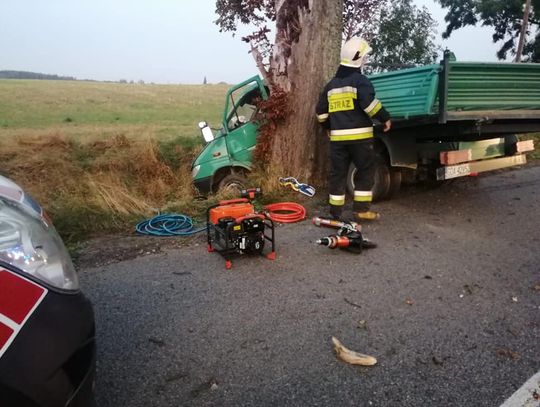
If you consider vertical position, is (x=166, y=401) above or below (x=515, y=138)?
below

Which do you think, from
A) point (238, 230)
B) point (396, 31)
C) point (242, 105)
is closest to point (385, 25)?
point (396, 31)

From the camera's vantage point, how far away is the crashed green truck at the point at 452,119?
491cm

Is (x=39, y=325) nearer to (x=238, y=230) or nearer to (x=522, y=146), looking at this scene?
(x=238, y=230)

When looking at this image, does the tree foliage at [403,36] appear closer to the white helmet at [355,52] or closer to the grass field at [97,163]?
the grass field at [97,163]

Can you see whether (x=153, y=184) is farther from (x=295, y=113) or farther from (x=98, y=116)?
(x=98, y=116)

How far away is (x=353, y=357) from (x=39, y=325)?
178cm

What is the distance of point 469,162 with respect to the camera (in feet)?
19.4

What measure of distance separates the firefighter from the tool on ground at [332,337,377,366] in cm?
280

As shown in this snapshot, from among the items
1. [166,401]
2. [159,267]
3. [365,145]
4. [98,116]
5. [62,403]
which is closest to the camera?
[62,403]

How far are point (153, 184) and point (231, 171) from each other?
331cm

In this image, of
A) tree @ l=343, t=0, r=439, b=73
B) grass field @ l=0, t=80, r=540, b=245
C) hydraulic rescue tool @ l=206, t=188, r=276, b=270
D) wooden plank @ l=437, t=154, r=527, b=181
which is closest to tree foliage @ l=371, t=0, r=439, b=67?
tree @ l=343, t=0, r=439, b=73

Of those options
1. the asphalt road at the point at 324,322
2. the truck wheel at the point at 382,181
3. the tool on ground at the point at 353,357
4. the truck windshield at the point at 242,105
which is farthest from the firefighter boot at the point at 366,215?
the truck windshield at the point at 242,105

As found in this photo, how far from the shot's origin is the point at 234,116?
314 inches

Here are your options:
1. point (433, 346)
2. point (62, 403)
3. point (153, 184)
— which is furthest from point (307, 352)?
point (153, 184)
